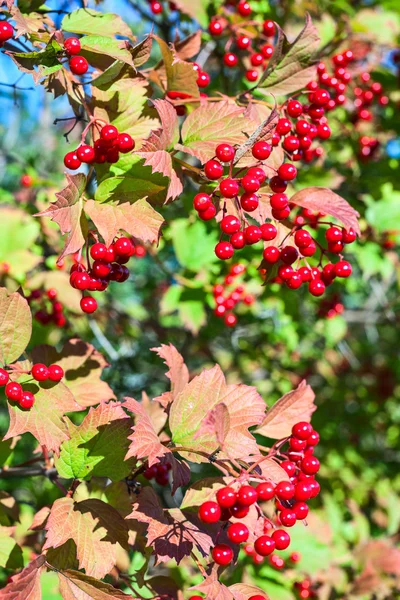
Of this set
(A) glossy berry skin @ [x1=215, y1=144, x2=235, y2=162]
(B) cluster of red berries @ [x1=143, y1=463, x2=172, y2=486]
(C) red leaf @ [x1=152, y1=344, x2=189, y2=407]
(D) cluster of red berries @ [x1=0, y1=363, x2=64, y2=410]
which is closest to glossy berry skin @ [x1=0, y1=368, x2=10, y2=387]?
(D) cluster of red berries @ [x1=0, y1=363, x2=64, y2=410]

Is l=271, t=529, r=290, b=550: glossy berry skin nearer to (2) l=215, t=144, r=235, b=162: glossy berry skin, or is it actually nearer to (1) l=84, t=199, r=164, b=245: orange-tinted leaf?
(1) l=84, t=199, r=164, b=245: orange-tinted leaf

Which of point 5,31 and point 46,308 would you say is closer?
point 5,31

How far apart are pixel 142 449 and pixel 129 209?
601 mm

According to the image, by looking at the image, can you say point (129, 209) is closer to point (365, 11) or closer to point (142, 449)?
point (142, 449)

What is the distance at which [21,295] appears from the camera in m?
1.48

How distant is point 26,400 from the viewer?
1.40 meters

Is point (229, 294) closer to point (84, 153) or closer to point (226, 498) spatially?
point (84, 153)

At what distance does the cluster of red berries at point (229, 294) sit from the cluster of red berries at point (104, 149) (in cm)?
138

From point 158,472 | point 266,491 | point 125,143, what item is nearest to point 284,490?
point 266,491

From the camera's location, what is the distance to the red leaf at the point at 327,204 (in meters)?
1.50

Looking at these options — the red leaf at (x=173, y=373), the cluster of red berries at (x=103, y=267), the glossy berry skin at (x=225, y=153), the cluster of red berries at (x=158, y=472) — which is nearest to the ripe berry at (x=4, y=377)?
the cluster of red berries at (x=103, y=267)

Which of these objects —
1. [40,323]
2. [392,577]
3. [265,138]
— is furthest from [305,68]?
[392,577]

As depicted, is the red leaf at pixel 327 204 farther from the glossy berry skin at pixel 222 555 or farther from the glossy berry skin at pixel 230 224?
the glossy berry skin at pixel 222 555

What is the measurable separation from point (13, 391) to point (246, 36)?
1.74 metres
